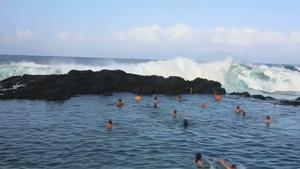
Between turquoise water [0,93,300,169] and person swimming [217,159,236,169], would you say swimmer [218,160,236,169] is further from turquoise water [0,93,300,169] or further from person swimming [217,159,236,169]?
turquoise water [0,93,300,169]

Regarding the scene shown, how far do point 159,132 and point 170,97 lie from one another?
67.7ft

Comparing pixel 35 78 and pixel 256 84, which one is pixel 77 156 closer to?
pixel 35 78

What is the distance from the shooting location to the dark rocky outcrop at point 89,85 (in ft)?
148

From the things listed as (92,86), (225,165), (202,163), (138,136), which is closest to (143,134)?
(138,136)

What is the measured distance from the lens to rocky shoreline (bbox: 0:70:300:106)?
4497 cm

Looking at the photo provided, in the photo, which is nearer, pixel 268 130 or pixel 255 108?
pixel 268 130

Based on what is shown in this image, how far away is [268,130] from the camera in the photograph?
32.5m

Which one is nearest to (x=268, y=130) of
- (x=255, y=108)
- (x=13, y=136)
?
(x=255, y=108)

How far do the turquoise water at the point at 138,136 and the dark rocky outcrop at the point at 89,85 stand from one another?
268cm

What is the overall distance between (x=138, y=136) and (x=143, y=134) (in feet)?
2.55

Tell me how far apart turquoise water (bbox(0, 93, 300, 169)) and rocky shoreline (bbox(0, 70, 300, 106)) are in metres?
2.63

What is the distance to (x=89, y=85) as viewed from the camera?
50.4m

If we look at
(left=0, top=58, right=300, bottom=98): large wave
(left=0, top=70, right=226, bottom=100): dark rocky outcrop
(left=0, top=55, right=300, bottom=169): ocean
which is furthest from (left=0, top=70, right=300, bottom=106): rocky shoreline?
(left=0, top=58, right=300, bottom=98): large wave

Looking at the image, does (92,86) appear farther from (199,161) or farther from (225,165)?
(225,165)
